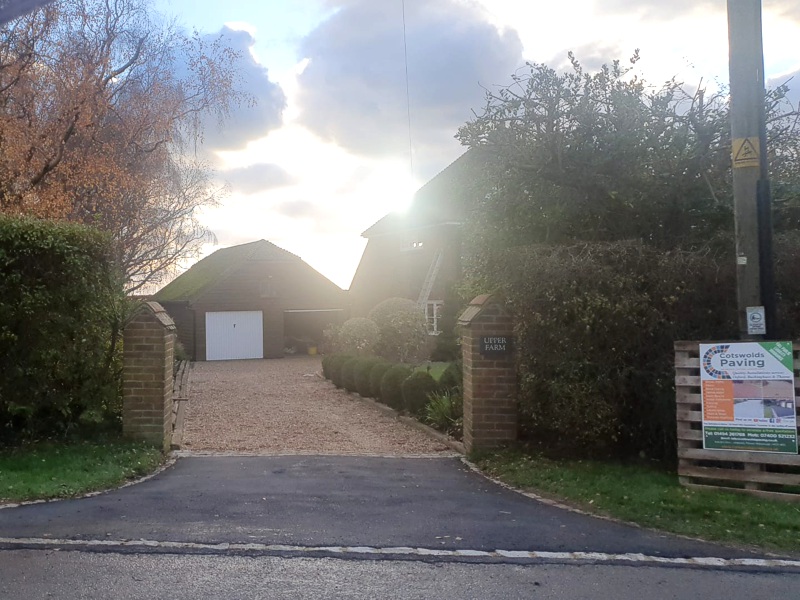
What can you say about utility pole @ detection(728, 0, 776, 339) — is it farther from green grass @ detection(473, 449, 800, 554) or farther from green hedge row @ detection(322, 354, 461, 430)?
green hedge row @ detection(322, 354, 461, 430)

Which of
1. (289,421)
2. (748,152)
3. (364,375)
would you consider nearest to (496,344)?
(748,152)

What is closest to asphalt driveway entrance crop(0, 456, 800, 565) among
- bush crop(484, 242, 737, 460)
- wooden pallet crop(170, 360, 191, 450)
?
bush crop(484, 242, 737, 460)

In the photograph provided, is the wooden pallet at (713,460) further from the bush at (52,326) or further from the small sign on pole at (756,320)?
the bush at (52,326)

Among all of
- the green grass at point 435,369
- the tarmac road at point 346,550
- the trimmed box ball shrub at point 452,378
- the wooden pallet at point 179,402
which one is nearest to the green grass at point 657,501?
the tarmac road at point 346,550

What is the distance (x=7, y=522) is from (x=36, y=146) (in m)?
11.9

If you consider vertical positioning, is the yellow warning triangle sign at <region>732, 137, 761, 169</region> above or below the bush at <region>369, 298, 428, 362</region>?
above

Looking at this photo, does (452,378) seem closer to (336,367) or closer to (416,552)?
(416,552)

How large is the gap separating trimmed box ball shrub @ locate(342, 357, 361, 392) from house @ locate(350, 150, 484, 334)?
20.5ft

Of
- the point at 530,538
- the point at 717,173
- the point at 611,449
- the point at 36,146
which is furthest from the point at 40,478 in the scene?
the point at 36,146

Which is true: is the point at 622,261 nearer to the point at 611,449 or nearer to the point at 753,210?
the point at 753,210

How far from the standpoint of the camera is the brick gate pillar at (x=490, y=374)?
400 inches

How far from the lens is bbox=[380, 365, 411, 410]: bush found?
15.9 m

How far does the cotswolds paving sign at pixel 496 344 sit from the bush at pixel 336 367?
1053 centimetres

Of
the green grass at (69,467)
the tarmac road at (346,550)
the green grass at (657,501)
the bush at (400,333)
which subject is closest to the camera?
the tarmac road at (346,550)
